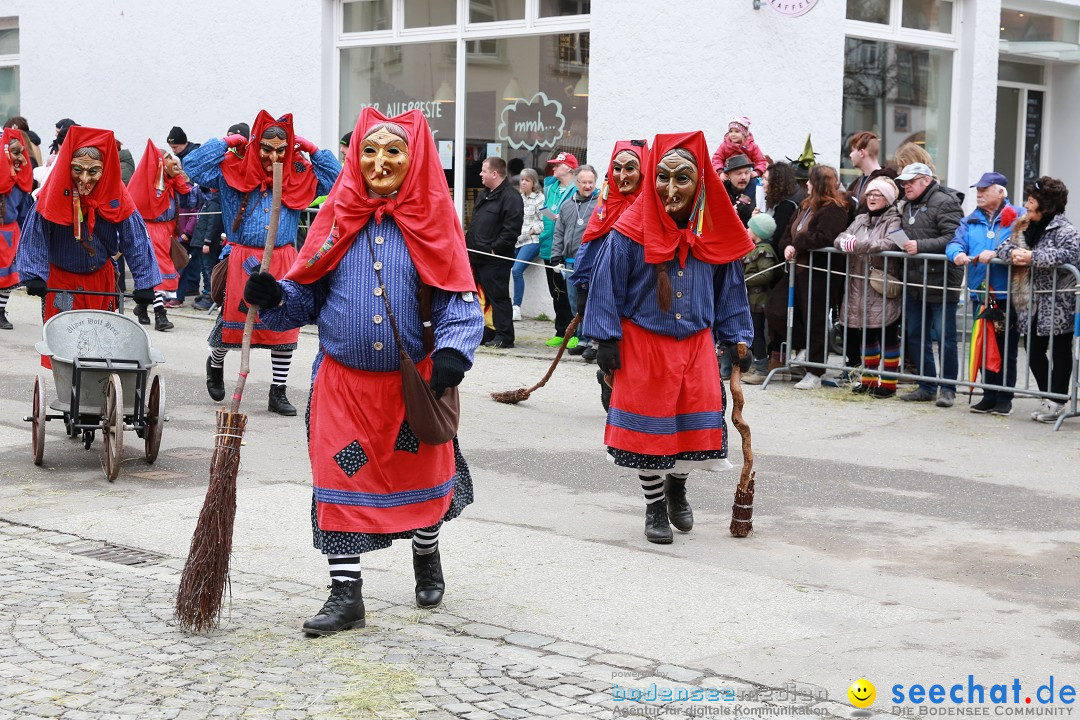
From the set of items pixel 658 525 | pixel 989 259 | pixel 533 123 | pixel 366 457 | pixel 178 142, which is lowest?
pixel 658 525

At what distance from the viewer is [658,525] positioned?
695 cm

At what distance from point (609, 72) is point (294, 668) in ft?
37.1

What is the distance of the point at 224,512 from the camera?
5.26 metres

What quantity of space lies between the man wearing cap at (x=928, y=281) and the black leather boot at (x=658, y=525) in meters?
4.86

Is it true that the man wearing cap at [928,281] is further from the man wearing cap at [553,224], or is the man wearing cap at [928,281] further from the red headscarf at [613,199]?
the man wearing cap at [553,224]

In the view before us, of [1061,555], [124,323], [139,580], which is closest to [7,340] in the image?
[124,323]

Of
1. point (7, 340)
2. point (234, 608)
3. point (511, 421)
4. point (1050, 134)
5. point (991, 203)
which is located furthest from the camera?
point (1050, 134)

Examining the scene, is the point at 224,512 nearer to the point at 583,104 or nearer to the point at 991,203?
the point at 991,203

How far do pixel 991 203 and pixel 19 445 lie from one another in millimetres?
7492

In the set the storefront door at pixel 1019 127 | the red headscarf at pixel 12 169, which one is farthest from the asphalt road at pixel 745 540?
the storefront door at pixel 1019 127

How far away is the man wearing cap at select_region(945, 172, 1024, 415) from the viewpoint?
35.4 feet

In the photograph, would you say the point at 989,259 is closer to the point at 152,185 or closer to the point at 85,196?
the point at 85,196

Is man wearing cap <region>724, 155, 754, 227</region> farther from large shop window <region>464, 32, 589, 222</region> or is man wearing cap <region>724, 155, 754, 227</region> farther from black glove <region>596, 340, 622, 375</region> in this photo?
black glove <region>596, 340, 622, 375</region>

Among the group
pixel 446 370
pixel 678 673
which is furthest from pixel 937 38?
pixel 678 673
